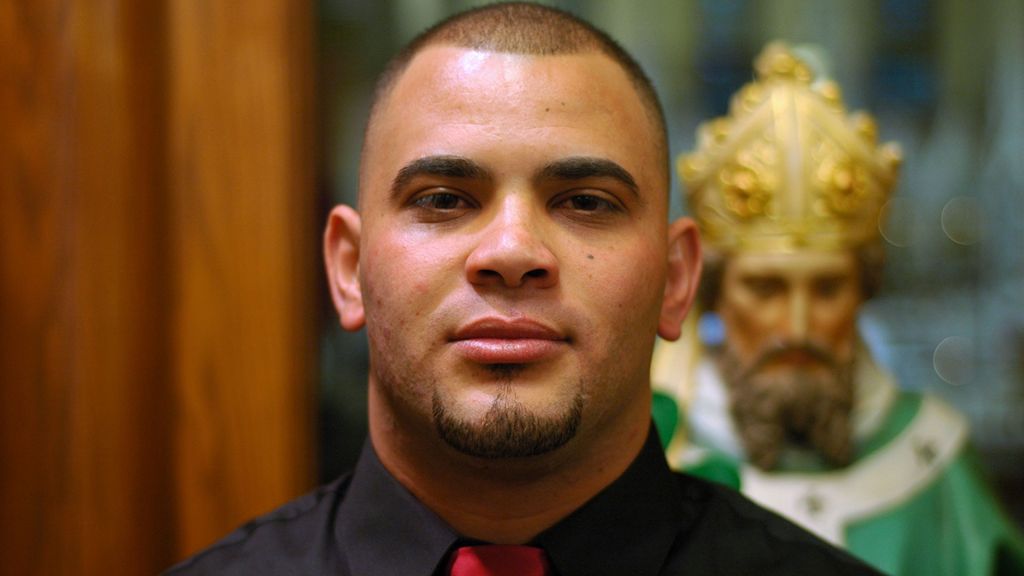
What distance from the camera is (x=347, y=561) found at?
3.77 feet

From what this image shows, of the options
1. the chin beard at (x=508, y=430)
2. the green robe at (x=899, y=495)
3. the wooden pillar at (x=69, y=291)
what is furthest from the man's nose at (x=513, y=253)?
the wooden pillar at (x=69, y=291)

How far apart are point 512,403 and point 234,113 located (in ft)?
3.82

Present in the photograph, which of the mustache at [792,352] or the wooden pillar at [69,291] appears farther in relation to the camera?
the mustache at [792,352]

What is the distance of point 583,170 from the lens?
1.09m

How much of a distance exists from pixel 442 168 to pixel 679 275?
15.0 inches

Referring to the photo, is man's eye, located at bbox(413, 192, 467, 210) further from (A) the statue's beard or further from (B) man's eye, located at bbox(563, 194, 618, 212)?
(A) the statue's beard

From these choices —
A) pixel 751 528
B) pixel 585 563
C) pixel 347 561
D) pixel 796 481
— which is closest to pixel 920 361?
pixel 796 481

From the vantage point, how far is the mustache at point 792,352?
1997 mm

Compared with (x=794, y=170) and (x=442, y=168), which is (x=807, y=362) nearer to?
(x=794, y=170)

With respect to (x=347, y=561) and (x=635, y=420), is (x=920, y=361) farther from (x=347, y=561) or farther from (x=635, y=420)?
(x=347, y=561)

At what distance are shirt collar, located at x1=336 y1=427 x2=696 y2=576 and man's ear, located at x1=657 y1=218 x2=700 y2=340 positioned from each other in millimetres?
165

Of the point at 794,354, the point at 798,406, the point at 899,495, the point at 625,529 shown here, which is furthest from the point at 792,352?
the point at 625,529

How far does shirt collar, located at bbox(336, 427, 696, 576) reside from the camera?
111cm

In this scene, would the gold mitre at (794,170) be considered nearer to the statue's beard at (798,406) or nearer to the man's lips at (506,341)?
the statue's beard at (798,406)
